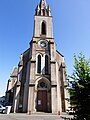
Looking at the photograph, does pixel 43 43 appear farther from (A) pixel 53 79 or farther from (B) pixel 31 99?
(B) pixel 31 99

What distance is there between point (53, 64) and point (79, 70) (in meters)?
20.3

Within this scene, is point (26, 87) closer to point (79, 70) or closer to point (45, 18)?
point (45, 18)

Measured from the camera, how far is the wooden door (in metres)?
24.4

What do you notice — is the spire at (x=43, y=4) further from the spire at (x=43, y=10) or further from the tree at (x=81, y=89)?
the tree at (x=81, y=89)

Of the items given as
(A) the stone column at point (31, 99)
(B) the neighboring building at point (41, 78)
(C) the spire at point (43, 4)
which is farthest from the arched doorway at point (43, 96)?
(C) the spire at point (43, 4)

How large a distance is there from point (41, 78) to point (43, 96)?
3393 millimetres

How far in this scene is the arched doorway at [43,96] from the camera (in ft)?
79.8

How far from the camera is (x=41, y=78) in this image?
25.9 m

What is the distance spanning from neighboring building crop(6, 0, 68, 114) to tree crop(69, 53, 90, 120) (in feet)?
57.4

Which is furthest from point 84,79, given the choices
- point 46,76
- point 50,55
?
point 50,55

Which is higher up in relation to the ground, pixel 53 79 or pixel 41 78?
pixel 41 78

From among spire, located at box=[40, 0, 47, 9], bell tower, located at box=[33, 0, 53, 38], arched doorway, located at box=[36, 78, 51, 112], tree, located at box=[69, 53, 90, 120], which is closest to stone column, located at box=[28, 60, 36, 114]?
arched doorway, located at box=[36, 78, 51, 112]

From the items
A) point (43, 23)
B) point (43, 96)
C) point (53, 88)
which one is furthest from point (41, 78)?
point (43, 23)

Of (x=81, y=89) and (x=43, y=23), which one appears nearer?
(x=81, y=89)
